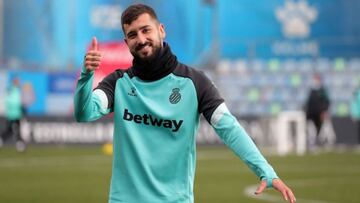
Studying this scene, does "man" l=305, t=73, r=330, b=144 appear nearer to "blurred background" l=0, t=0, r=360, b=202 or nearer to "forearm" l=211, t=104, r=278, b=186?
"blurred background" l=0, t=0, r=360, b=202

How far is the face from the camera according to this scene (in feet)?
19.7

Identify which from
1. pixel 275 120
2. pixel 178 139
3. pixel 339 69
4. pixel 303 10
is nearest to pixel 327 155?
pixel 275 120

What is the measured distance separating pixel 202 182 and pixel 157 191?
12.5m

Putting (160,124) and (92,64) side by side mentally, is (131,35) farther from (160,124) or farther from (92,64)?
(160,124)

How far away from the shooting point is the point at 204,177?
19969 mm

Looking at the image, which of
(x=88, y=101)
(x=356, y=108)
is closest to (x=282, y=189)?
(x=88, y=101)

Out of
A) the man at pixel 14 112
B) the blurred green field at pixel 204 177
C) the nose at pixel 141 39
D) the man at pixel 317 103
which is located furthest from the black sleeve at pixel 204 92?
the man at pixel 14 112

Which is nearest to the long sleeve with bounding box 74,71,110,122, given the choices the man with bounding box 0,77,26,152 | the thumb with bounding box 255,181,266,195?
the thumb with bounding box 255,181,266,195

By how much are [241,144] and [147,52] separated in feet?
2.53

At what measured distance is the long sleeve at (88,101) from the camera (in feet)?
19.5

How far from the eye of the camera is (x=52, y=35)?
117 ft

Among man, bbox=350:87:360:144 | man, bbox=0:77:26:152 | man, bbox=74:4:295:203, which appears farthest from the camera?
man, bbox=350:87:360:144

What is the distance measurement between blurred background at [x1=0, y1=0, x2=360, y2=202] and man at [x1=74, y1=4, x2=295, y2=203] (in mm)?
26492

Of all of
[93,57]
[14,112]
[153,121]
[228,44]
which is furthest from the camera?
[228,44]
